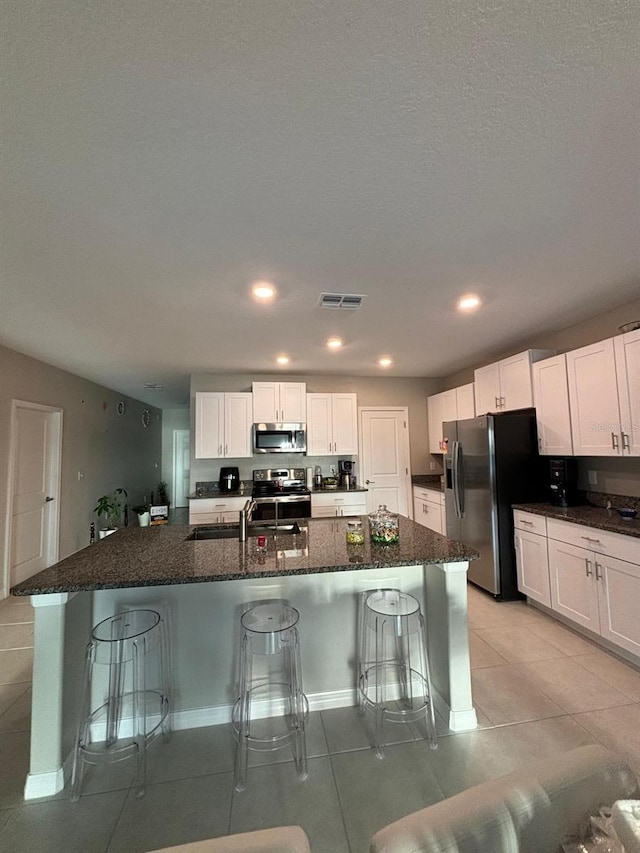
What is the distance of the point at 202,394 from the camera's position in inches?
183

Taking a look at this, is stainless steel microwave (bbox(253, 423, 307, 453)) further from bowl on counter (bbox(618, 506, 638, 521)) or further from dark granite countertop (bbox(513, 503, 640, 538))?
bowl on counter (bbox(618, 506, 638, 521))

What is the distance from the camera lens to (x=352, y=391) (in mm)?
5363

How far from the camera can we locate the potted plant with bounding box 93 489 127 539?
530 centimetres

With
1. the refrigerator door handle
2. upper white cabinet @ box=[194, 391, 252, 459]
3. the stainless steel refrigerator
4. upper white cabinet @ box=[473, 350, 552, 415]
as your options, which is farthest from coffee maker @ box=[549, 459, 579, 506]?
upper white cabinet @ box=[194, 391, 252, 459]

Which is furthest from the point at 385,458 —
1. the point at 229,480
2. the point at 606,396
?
the point at 606,396

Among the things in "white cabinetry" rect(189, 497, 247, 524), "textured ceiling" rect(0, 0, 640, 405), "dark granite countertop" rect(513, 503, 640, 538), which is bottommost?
"white cabinetry" rect(189, 497, 247, 524)

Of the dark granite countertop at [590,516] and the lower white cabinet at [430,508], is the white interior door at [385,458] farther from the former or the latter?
the dark granite countertop at [590,516]

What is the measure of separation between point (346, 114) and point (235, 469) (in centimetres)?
422

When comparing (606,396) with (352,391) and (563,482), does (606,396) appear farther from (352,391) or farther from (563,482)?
(352,391)

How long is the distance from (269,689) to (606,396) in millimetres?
3009

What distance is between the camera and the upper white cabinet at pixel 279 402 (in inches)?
187

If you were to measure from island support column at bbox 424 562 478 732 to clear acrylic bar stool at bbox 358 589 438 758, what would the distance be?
0.09 meters

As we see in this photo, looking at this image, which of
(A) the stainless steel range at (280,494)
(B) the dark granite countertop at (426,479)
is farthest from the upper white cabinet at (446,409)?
(A) the stainless steel range at (280,494)

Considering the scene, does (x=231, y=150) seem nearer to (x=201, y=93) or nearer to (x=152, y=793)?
(x=201, y=93)
